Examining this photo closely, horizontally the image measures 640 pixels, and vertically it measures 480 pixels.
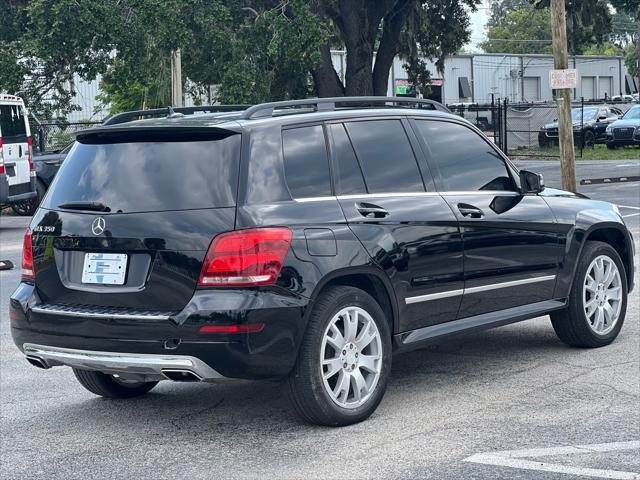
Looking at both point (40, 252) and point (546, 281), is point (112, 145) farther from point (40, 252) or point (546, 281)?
point (546, 281)

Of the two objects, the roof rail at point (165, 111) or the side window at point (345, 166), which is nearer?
the side window at point (345, 166)

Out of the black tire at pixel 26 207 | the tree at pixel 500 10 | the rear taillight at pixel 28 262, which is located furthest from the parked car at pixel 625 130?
the tree at pixel 500 10

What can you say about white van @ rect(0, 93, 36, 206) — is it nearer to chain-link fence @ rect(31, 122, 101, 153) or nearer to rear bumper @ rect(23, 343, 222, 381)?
chain-link fence @ rect(31, 122, 101, 153)

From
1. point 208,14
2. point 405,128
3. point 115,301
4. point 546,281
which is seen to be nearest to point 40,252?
point 115,301

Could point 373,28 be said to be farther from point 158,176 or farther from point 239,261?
point 239,261

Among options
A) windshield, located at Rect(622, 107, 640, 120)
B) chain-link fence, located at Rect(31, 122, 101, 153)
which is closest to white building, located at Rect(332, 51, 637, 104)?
windshield, located at Rect(622, 107, 640, 120)

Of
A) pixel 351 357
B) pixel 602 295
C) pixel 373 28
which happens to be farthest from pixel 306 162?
pixel 373 28

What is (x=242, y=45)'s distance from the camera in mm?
28828

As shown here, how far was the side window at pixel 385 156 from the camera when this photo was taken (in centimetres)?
675

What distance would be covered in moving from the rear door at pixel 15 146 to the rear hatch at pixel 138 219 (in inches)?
606

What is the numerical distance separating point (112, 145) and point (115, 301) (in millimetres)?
928

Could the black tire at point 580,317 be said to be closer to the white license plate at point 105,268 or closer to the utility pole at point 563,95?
the white license plate at point 105,268

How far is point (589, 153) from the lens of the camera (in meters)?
42.6

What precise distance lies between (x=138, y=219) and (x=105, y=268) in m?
0.32
